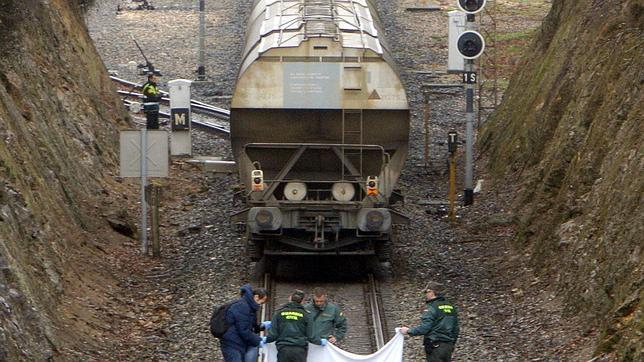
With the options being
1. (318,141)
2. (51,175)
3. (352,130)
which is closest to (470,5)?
(352,130)

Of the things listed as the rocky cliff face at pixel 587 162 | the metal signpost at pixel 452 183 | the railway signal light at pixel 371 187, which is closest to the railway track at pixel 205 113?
the rocky cliff face at pixel 587 162

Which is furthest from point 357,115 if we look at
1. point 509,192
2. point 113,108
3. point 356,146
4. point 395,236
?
point 113,108

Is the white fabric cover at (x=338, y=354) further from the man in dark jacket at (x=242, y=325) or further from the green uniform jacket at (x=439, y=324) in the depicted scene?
the green uniform jacket at (x=439, y=324)

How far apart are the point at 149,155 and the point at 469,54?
650 cm

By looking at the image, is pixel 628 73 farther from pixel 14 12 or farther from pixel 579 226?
pixel 14 12

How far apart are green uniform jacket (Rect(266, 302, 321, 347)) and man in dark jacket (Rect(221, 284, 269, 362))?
22 centimetres

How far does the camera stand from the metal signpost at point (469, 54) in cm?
2547

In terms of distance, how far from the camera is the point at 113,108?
29.5 metres

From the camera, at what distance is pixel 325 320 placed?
14.8 meters

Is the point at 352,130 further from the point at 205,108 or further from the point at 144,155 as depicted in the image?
the point at 205,108

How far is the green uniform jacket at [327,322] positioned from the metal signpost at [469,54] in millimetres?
11314

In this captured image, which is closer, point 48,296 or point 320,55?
point 48,296

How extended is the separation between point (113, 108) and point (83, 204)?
7.15 meters

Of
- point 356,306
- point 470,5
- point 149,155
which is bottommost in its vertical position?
point 356,306
